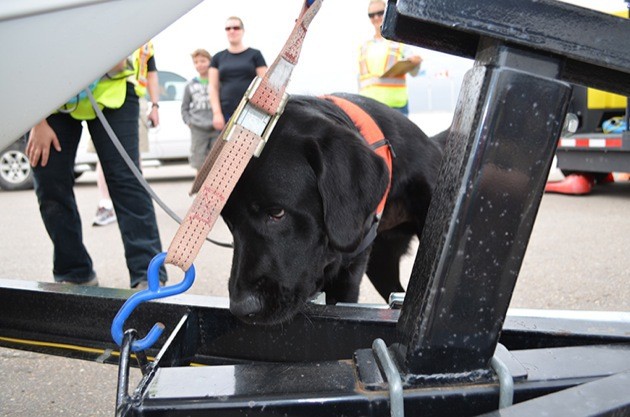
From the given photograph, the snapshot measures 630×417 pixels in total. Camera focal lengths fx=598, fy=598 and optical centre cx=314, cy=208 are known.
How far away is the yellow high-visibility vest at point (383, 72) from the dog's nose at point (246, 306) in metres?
4.44

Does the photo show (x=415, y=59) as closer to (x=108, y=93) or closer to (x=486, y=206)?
(x=108, y=93)

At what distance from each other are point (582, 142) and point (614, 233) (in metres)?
2.01

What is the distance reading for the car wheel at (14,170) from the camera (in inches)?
384

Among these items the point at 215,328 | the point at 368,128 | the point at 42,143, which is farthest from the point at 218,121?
the point at 215,328

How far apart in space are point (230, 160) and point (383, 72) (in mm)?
4763

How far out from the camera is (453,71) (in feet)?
29.0

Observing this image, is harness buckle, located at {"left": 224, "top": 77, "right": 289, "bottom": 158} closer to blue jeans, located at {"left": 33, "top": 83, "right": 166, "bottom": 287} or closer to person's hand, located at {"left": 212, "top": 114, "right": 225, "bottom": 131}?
blue jeans, located at {"left": 33, "top": 83, "right": 166, "bottom": 287}

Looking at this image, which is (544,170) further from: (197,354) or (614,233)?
(614,233)

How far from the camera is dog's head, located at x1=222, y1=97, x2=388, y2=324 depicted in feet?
5.46

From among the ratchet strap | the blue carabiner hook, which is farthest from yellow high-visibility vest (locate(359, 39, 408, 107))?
the blue carabiner hook

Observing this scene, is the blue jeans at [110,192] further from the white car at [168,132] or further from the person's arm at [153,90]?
the white car at [168,132]

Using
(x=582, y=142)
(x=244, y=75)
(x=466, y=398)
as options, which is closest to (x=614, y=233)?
(x=582, y=142)

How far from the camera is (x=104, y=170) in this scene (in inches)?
121

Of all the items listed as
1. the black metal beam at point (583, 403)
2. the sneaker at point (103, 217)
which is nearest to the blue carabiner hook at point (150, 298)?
the black metal beam at point (583, 403)
